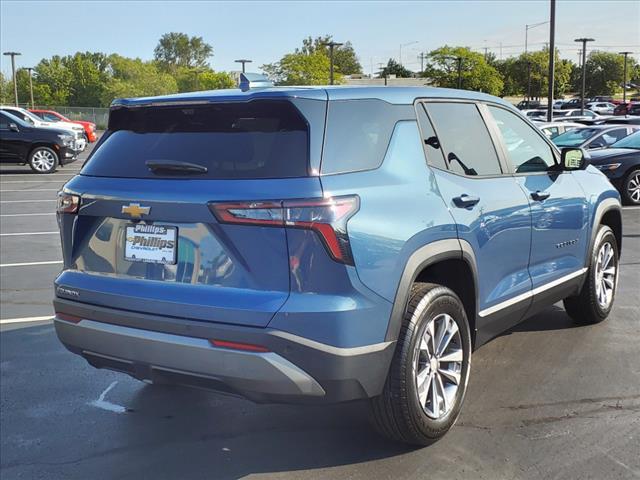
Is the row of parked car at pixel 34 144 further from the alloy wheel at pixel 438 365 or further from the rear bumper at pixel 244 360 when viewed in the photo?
the alloy wheel at pixel 438 365

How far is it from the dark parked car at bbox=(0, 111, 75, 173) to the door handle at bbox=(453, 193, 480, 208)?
1901 centimetres

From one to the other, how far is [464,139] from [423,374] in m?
1.42

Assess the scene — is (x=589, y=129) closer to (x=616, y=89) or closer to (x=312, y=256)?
(x=312, y=256)

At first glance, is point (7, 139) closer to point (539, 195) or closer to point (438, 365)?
point (539, 195)

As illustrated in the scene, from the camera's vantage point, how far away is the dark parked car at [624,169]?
13.3 m

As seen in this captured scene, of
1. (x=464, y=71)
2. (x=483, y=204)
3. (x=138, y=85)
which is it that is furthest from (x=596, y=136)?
(x=138, y=85)

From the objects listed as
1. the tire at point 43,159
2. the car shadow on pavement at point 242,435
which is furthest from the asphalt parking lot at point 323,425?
the tire at point 43,159

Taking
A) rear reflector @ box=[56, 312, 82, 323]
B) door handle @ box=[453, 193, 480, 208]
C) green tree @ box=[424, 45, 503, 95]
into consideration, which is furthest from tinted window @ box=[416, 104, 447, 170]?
green tree @ box=[424, 45, 503, 95]

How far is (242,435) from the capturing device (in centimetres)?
367

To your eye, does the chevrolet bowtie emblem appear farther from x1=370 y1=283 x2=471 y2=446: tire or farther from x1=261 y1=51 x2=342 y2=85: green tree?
x1=261 y1=51 x2=342 y2=85: green tree

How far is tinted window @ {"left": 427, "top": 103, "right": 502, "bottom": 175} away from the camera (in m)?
3.78

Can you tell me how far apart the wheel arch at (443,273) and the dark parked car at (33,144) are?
19.0 meters

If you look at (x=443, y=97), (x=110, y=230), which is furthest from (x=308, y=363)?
(x=443, y=97)

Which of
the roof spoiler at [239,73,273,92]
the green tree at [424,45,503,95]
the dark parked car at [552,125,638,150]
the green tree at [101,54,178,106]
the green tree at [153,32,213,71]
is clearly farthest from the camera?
the green tree at [153,32,213,71]
